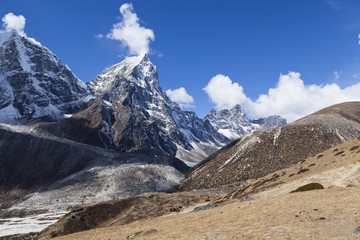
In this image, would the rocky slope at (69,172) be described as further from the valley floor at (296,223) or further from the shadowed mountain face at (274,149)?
the valley floor at (296,223)

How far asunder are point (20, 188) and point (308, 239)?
561 feet

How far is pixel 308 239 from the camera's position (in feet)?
39.7

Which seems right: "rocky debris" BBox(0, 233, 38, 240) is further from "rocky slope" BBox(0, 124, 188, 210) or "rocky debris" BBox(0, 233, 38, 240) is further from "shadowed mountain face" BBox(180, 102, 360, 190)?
"shadowed mountain face" BBox(180, 102, 360, 190)

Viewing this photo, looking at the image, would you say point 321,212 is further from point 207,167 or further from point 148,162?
point 148,162

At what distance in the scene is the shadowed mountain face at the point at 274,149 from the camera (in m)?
90.8

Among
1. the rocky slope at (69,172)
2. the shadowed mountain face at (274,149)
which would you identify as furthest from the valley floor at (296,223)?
the rocky slope at (69,172)

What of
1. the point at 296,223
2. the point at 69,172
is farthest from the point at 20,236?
the point at 69,172

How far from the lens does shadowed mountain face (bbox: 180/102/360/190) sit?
90.8 m

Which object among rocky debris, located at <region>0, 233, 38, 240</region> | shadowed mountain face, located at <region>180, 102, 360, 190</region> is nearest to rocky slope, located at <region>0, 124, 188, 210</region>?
shadowed mountain face, located at <region>180, 102, 360, 190</region>

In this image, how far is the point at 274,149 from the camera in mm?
98312

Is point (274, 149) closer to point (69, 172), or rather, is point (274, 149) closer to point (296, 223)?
point (296, 223)

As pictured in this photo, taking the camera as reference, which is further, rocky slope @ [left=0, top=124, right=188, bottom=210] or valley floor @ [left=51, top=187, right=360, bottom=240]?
A: rocky slope @ [left=0, top=124, right=188, bottom=210]

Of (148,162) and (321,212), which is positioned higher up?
(148,162)

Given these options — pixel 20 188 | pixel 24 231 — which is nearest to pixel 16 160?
pixel 20 188
